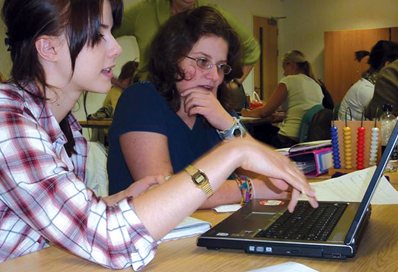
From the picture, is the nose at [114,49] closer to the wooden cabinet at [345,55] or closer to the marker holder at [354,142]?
the marker holder at [354,142]

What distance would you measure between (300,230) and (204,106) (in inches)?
26.6

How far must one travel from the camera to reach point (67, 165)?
0.97m

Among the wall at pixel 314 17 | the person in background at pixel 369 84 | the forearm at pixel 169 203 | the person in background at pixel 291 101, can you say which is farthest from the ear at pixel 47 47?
the wall at pixel 314 17

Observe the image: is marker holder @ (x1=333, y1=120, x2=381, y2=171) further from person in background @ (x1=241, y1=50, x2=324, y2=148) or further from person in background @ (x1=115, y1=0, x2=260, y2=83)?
person in background @ (x1=241, y1=50, x2=324, y2=148)

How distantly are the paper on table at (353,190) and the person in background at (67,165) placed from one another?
26 cm

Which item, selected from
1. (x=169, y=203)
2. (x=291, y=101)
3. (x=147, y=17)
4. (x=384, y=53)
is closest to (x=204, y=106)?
(x=169, y=203)

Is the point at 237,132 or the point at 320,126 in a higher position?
the point at 237,132

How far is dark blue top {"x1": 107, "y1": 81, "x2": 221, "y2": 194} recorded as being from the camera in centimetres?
150

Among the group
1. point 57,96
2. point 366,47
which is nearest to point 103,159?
point 57,96

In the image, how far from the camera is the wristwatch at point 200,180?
0.91 metres

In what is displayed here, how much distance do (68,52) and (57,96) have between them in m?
0.12

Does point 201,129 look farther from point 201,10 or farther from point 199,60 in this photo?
point 201,10

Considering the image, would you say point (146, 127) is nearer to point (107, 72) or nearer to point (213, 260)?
point (107, 72)

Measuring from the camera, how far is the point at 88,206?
2.89 feet
